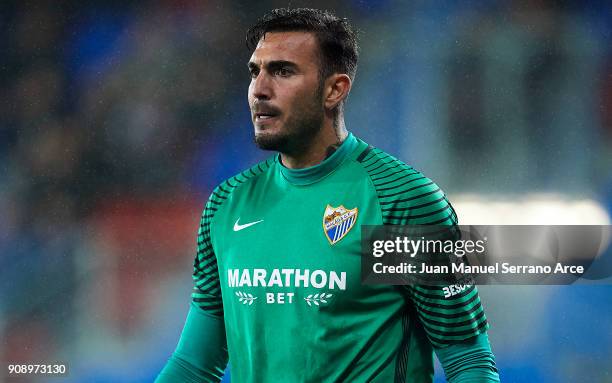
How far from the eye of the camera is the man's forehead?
204cm

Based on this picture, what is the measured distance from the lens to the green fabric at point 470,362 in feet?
5.91

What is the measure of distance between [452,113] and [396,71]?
1.60 feet

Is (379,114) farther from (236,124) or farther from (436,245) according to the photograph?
(436,245)

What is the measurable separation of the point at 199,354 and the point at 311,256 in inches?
15.9

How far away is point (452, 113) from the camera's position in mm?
5766

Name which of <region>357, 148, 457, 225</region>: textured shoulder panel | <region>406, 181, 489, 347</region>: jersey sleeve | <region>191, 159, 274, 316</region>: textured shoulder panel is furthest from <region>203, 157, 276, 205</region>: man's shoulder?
<region>406, 181, 489, 347</region>: jersey sleeve

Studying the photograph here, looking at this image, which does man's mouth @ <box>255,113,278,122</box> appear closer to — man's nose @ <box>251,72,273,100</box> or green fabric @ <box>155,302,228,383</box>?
man's nose @ <box>251,72,273,100</box>

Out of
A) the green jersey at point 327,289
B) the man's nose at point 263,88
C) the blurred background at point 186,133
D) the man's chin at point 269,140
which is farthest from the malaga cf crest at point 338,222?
the blurred background at point 186,133

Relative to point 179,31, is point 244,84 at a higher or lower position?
lower

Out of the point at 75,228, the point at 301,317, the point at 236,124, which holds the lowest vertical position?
the point at 301,317

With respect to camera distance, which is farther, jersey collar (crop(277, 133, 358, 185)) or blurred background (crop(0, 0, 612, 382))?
blurred background (crop(0, 0, 612, 382))

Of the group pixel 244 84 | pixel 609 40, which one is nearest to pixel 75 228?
pixel 244 84

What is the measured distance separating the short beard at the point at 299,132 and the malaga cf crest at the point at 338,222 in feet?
0.61

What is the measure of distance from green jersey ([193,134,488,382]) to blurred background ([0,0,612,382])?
134 inches
